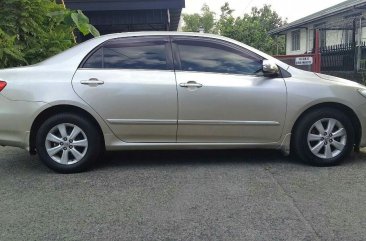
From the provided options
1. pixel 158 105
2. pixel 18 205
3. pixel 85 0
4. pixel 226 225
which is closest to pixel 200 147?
pixel 158 105

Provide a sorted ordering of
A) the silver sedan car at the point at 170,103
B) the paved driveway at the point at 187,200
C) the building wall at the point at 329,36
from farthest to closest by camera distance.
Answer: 1. the building wall at the point at 329,36
2. the silver sedan car at the point at 170,103
3. the paved driveway at the point at 187,200

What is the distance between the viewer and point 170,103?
17.3ft

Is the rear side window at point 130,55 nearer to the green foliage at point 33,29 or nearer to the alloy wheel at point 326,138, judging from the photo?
the alloy wheel at point 326,138

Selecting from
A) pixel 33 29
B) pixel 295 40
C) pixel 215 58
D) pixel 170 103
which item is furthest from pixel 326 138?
pixel 295 40

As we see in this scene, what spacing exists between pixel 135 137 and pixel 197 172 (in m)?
0.83

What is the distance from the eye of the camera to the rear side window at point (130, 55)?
17.7 ft

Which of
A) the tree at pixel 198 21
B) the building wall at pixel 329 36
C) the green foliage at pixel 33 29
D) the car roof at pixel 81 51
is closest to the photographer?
the car roof at pixel 81 51

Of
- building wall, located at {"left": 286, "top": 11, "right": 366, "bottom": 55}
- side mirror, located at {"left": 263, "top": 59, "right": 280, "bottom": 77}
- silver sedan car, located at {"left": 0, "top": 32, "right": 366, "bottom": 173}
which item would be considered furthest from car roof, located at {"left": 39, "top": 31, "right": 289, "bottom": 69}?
building wall, located at {"left": 286, "top": 11, "right": 366, "bottom": 55}

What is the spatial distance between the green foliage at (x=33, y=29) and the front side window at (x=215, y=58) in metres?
2.84

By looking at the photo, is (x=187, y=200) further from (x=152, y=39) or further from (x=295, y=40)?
(x=295, y=40)

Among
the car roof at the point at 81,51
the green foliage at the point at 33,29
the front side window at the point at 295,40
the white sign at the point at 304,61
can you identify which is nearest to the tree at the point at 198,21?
the front side window at the point at 295,40

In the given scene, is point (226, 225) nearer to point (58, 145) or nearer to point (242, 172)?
point (242, 172)

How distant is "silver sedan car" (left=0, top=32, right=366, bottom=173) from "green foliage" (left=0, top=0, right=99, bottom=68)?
2.42 metres

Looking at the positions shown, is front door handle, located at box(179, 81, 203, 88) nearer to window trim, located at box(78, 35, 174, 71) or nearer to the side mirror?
window trim, located at box(78, 35, 174, 71)
